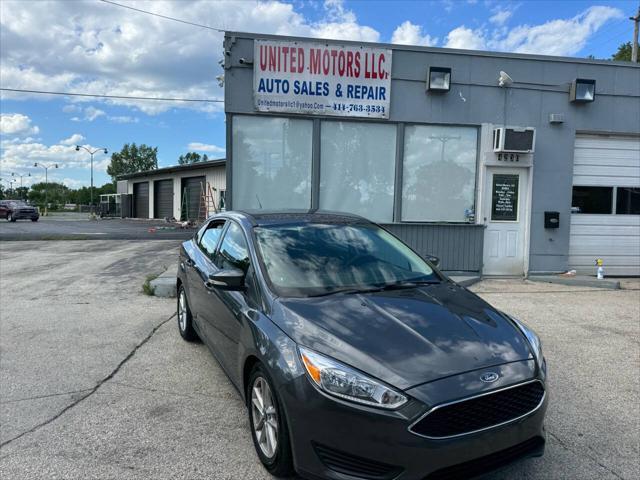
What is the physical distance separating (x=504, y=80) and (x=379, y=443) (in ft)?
28.1

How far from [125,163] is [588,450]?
102609 millimetres

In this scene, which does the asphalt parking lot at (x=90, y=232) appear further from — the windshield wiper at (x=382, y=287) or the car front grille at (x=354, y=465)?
the car front grille at (x=354, y=465)

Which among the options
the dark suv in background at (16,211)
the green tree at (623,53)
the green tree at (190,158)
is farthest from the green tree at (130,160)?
the green tree at (623,53)

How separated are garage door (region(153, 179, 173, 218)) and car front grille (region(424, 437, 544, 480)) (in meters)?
36.2

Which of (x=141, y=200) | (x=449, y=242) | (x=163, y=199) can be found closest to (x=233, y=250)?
(x=449, y=242)

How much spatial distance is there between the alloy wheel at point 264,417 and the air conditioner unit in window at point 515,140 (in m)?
7.76

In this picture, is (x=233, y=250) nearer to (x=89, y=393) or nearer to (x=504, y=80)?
(x=89, y=393)

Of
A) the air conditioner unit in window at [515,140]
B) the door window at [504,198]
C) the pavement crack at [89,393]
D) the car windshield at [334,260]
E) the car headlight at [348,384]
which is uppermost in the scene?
the air conditioner unit in window at [515,140]

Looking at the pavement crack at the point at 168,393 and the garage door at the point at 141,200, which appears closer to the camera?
the pavement crack at the point at 168,393

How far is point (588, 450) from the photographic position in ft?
10.4

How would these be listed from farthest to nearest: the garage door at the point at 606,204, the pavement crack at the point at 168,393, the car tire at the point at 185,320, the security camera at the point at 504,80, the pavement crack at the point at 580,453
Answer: the garage door at the point at 606,204 < the security camera at the point at 504,80 < the car tire at the point at 185,320 < the pavement crack at the point at 168,393 < the pavement crack at the point at 580,453

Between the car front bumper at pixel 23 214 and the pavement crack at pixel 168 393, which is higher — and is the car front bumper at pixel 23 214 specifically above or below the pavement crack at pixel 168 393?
above

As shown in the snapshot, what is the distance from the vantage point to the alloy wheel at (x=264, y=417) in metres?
2.79

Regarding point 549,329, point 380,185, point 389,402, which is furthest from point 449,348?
point 380,185
